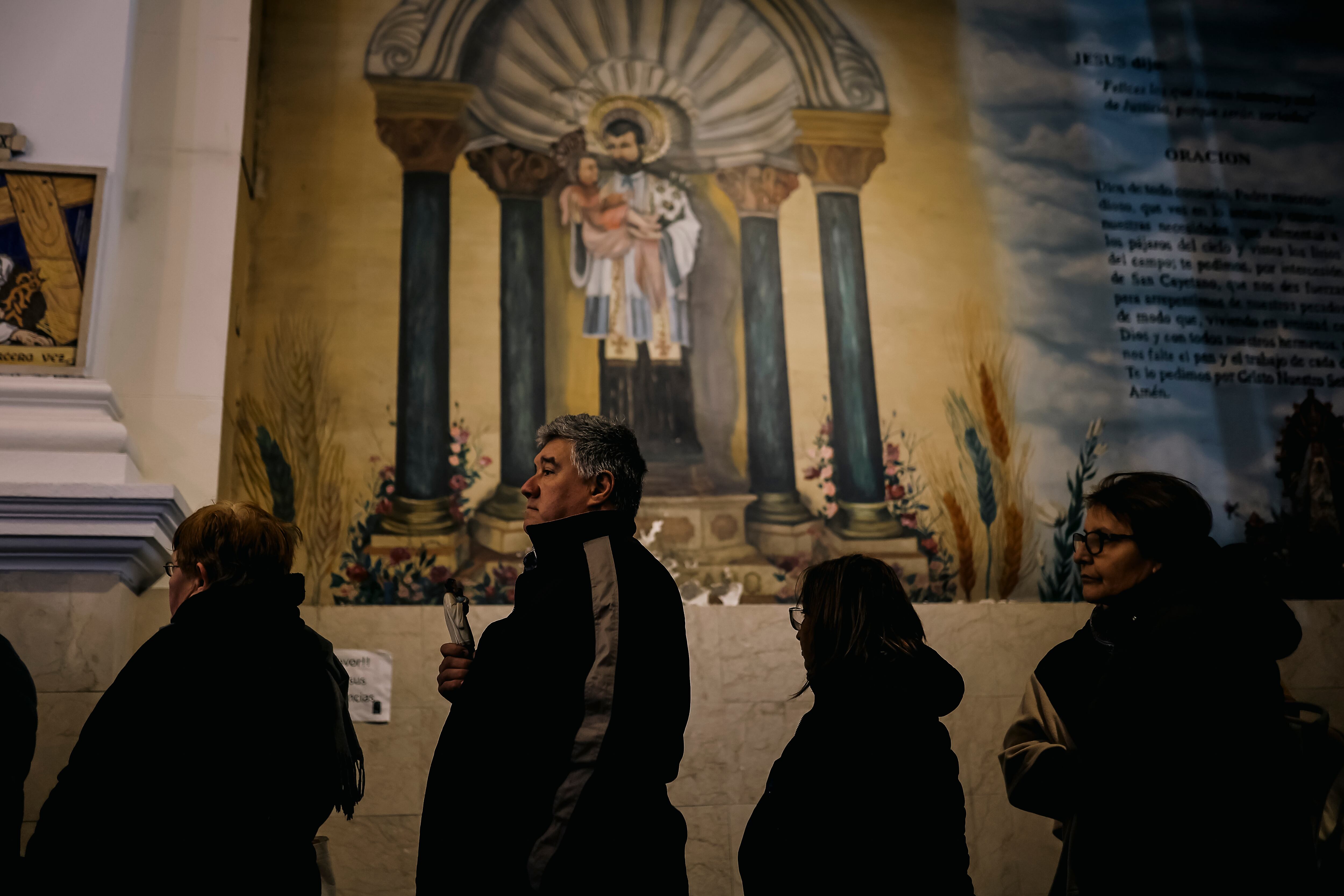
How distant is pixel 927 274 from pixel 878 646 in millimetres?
3545

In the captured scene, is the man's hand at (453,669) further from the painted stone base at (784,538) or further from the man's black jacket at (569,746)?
the painted stone base at (784,538)

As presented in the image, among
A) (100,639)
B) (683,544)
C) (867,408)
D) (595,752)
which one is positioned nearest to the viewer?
(595,752)

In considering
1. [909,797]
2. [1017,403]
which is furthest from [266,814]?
[1017,403]

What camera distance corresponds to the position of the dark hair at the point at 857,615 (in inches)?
109

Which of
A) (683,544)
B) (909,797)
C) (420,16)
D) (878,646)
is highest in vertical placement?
(420,16)

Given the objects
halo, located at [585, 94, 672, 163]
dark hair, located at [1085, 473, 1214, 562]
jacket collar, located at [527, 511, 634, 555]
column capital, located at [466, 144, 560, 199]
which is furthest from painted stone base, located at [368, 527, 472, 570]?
dark hair, located at [1085, 473, 1214, 562]

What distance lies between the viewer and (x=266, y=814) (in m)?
2.31

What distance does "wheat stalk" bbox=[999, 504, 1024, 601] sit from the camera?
5434 millimetres

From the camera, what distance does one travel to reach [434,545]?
5098 millimetres

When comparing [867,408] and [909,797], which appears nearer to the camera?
[909,797]

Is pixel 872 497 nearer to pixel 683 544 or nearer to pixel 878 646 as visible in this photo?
pixel 683 544

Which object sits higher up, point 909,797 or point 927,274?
point 927,274

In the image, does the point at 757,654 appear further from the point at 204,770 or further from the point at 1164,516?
the point at 204,770

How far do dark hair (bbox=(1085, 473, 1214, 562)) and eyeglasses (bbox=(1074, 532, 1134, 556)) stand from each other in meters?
0.03
